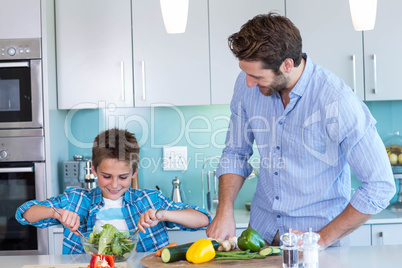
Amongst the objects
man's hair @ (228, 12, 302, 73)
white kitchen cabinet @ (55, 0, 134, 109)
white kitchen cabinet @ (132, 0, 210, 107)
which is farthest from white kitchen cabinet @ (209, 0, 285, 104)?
man's hair @ (228, 12, 302, 73)

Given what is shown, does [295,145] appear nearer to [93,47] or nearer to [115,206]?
[115,206]

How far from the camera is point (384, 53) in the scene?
3076 millimetres

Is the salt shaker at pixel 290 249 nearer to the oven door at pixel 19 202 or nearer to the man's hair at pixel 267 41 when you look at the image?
the man's hair at pixel 267 41

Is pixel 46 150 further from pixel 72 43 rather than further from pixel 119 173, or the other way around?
pixel 119 173

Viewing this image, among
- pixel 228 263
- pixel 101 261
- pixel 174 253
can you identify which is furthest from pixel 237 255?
pixel 101 261

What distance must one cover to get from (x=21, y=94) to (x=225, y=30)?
117 cm

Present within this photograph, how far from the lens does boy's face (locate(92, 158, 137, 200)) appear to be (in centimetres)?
217

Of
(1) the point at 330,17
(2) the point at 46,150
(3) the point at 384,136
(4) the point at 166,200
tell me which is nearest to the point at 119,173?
(4) the point at 166,200

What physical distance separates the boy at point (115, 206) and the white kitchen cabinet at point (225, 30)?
0.97 m

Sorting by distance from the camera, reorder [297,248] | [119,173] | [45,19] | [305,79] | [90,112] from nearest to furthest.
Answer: [297,248] → [305,79] → [119,173] → [45,19] → [90,112]

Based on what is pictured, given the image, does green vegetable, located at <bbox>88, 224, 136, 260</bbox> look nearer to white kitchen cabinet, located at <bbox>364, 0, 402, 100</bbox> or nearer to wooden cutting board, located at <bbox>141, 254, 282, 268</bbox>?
wooden cutting board, located at <bbox>141, 254, 282, 268</bbox>

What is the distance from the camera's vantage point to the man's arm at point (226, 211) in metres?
1.98

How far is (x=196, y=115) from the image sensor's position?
350 centimetres

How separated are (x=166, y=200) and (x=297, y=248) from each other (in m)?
0.78
